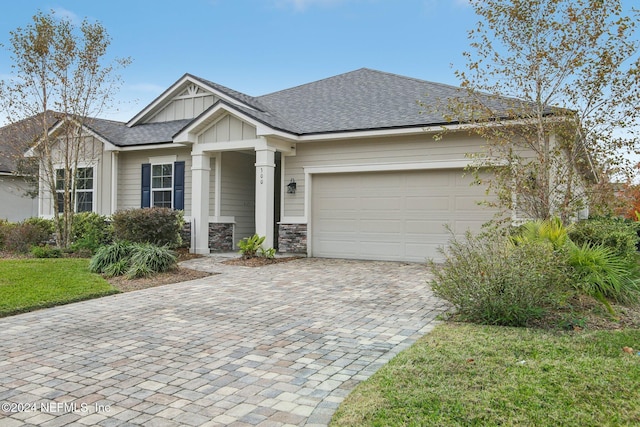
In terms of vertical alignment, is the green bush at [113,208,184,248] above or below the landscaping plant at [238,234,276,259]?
above

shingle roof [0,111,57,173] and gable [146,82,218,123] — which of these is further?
gable [146,82,218,123]

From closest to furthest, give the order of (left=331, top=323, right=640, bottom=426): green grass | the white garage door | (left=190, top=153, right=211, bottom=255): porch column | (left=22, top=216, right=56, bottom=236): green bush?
(left=331, top=323, right=640, bottom=426): green grass → the white garage door → (left=190, top=153, right=211, bottom=255): porch column → (left=22, top=216, right=56, bottom=236): green bush

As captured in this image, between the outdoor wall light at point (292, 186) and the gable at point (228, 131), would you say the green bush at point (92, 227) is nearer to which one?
the gable at point (228, 131)

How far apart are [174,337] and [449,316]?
3.28 meters

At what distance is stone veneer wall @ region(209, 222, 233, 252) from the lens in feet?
45.6

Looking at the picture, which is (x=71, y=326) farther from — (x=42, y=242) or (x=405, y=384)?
(x=42, y=242)

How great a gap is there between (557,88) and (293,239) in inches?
284

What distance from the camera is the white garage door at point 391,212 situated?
11.4 metres

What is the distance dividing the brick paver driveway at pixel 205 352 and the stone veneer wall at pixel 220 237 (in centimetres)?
563

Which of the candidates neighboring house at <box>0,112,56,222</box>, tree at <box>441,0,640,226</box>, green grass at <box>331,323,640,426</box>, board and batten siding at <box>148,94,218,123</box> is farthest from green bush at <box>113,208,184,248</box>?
green grass at <box>331,323,640,426</box>

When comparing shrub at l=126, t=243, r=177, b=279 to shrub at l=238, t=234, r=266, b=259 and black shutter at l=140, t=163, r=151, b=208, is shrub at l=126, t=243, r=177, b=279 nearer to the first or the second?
shrub at l=238, t=234, r=266, b=259

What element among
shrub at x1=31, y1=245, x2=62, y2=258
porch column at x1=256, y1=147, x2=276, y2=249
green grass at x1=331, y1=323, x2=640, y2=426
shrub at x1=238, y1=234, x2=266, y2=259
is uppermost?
porch column at x1=256, y1=147, x2=276, y2=249

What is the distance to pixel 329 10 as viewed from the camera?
1461 centimetres

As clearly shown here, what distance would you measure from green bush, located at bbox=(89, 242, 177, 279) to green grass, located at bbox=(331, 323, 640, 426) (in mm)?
6368
